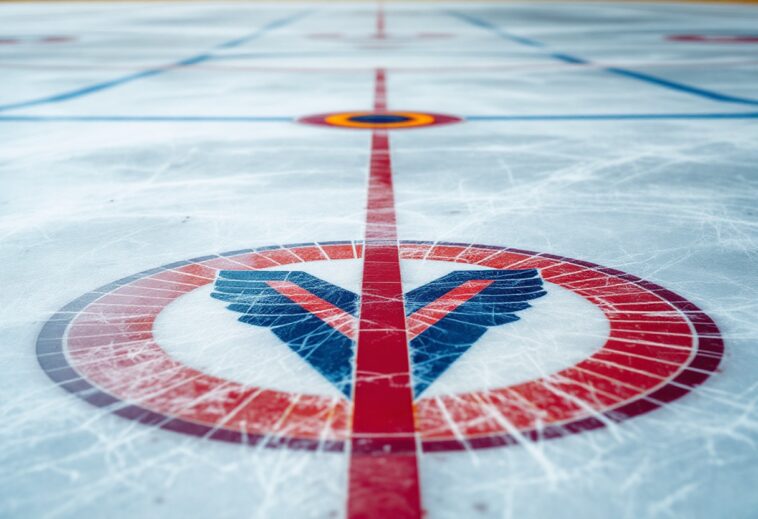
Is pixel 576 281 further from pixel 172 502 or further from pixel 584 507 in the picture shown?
pixel 172 502

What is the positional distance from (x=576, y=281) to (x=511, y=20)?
70.1 feet

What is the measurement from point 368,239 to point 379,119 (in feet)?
11.7

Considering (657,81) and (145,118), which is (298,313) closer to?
(145,118)

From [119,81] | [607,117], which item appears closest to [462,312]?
[607,117]

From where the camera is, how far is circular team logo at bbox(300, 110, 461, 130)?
6652mm

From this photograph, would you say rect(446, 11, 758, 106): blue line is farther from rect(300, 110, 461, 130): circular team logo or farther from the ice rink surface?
rect(300, 110, 461, 130): circular team logo

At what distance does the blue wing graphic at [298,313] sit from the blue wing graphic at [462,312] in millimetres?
203

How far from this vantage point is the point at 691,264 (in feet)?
10.5

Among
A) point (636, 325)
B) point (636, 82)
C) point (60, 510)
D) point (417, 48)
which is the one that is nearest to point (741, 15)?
point (417, 48)

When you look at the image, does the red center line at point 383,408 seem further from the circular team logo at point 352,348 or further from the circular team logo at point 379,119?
the circular team logo at point 379,119

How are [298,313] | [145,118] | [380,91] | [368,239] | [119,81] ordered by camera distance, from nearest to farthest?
[298,313], [368,239], [145,118], [380,91], [119,81]

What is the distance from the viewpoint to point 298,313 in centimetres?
263

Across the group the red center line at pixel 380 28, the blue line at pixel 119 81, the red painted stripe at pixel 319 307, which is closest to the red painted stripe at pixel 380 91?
the blue line at pixel 119 81

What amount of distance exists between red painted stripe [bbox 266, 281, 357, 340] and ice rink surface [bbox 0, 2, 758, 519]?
0.19 meters
